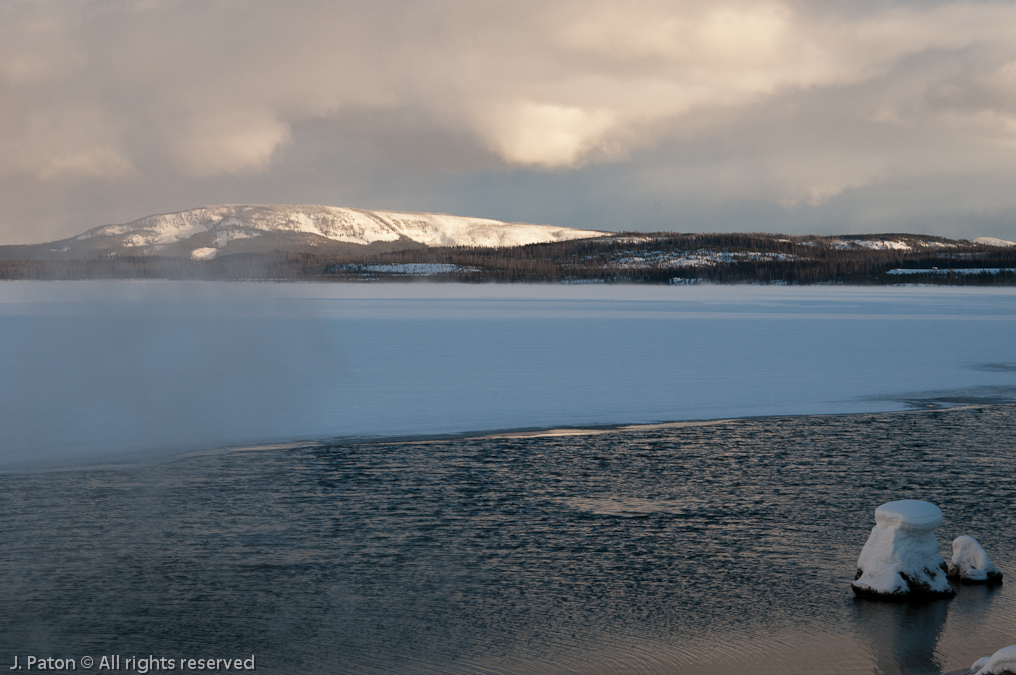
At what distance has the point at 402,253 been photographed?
7500 inches

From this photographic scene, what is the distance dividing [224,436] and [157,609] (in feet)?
21.9

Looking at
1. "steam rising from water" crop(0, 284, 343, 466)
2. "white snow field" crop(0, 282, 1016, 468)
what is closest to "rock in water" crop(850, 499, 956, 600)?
"white snow field" crop(0, 282, 1016, 468)

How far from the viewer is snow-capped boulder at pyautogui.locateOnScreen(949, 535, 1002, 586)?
292 inches

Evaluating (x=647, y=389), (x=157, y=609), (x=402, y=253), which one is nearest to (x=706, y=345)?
(x=647, y=389)

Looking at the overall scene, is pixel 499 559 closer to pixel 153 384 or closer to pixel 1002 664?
pixel 1002 664

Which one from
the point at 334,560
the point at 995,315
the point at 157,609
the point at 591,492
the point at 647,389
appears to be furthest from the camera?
the point at 995,315

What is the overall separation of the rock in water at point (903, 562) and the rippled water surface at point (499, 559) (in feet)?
0.53

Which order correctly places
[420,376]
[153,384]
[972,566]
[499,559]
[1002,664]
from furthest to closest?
[420,376] → [153,384] → [499,559] → [972,566] → [1002,664]

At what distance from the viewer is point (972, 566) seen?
7.46 meters

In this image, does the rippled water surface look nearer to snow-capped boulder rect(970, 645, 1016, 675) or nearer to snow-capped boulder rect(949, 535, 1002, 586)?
snow-capped boulder rect(949, 535, 1002, 586)

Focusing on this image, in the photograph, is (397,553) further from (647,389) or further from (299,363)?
(299,363)

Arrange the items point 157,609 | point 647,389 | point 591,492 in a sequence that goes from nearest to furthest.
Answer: point 157,609 → point 591,492 → point 647,389

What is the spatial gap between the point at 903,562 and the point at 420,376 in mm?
13742

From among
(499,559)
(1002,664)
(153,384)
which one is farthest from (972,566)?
(153,384)
